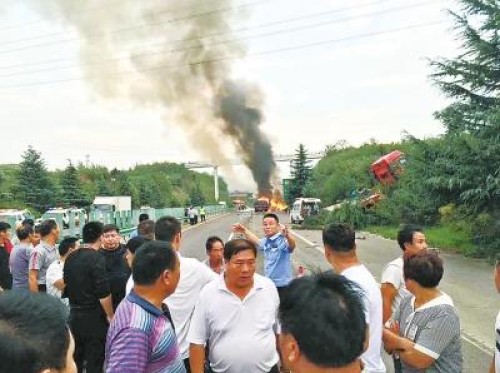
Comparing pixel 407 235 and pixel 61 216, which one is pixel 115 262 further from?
pixel 61 216

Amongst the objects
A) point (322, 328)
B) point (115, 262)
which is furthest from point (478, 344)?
point (322, 328)

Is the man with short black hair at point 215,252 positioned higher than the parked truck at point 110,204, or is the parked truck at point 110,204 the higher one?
the parked truck at point 110,204

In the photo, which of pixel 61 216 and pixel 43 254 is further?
pixel 61 216

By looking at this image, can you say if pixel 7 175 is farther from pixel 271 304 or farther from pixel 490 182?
pixel 271 304

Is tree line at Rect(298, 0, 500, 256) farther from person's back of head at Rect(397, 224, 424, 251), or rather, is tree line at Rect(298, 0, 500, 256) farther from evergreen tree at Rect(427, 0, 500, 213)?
person's back of head at Rect(397, 224, 424, 251)

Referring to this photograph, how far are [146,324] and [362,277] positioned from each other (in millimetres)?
1381

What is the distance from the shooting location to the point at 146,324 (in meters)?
2.59

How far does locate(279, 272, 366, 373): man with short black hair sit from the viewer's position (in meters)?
1.58

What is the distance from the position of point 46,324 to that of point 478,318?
904cm

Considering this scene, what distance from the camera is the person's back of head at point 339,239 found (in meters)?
3.41

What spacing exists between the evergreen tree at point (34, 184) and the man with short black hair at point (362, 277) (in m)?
39.3

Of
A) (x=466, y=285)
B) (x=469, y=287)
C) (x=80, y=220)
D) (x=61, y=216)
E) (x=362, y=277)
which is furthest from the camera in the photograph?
(x=80, y=220)

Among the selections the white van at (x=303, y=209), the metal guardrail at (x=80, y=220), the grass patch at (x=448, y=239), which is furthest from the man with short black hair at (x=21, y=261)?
the white van at (x=303, y=209)

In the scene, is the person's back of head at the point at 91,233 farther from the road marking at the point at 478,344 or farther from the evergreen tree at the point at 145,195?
the evergreen tree at the point at 145,195
